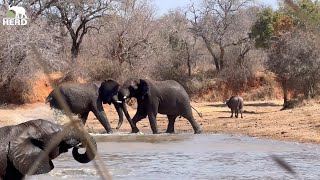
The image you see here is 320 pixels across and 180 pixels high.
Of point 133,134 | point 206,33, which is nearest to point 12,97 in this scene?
point 133,134

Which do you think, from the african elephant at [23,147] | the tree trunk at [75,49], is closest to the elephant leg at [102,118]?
the african elephant at [23,147]

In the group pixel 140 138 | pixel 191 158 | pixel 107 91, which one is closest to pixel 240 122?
pixel 107 91

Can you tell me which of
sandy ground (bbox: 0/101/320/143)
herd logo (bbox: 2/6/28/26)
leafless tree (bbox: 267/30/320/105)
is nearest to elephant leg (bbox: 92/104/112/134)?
sandy ground (bbox: 0/101/320/143)

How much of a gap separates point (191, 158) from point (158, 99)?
6.74m

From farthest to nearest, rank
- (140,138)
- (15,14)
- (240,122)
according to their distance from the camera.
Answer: (240,122), (140,138), (15,14)

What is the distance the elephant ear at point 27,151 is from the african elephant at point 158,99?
45.0ft

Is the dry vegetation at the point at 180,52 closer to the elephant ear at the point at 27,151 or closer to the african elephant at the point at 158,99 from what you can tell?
the african elephant at the point at 158,99

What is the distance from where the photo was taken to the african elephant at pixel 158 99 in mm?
19969

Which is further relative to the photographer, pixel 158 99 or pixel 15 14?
pixel 158 99

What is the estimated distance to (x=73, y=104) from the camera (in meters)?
20.2

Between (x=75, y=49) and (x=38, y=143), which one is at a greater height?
(x=75, y=49)

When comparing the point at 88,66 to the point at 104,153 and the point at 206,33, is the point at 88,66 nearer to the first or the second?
the point at 206,33

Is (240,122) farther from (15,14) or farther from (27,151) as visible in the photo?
(15,14)

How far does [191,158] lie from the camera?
13.4m
